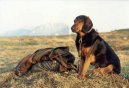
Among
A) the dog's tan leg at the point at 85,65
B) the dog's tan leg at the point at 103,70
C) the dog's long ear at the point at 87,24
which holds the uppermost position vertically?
the dog's long ear at the point at 87,24

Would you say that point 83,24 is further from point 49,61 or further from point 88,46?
point 49,61

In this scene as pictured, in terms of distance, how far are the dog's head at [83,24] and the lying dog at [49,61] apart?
964 mm

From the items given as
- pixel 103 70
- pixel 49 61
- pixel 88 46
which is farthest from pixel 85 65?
pixel 49 61

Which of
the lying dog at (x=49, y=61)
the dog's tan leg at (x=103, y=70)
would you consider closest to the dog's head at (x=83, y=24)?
the lying dog at (x=49, y=61)

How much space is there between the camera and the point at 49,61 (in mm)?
10219

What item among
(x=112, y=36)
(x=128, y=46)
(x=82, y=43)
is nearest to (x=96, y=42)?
(x=82, y=43)

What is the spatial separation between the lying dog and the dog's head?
37.9 inches

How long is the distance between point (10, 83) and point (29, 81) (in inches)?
24.6

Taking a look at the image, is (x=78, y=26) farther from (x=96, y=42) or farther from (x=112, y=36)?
(x=112, y=36)

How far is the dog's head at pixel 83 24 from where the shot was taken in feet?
30.9

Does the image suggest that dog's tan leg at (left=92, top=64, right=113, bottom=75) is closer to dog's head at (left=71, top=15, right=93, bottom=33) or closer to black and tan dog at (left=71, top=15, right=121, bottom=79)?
black and tan dog at (left=71, top=15, right=121, bottom=79)

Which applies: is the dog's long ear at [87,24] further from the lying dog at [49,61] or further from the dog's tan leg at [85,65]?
the lying dog at [49,61]

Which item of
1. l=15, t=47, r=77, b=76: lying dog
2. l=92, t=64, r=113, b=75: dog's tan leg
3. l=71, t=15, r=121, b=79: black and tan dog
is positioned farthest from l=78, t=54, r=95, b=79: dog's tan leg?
l=15, t=47, r=77, b=76: lying dog

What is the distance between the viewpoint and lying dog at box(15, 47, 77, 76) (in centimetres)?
1006
